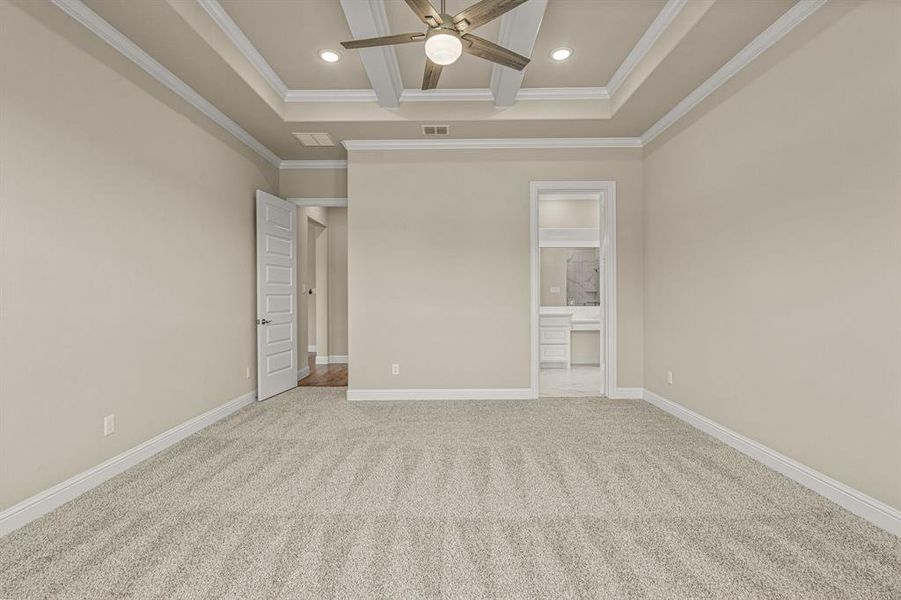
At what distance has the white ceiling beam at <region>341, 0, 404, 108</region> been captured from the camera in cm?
243

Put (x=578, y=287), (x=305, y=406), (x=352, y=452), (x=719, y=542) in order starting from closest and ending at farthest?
1. (x=719, y=542)
2. (x=352, y=452)
3. (x=305, y=406)
4. (x=578, y=287)

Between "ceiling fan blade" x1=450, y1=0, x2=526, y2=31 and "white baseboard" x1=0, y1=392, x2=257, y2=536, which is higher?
"ceiling fan blade" x1=450, y1=0, x2=526, y2=31

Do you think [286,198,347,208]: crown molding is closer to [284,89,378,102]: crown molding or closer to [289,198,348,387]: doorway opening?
[284,89,378,102]: crown molding

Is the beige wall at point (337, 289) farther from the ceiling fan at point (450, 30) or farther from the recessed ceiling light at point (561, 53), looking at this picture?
the ceiling fan at point (450, 30)

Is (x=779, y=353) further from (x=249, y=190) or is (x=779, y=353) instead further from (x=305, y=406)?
(x=249, y=190)

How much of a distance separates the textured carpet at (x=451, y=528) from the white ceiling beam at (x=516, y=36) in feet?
9.22

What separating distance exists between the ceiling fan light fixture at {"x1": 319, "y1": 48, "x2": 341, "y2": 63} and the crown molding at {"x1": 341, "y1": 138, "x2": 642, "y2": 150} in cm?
111

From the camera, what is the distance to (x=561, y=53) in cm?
305

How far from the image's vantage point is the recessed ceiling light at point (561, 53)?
9.90 ft

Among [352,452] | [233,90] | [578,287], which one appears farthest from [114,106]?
[578,287]

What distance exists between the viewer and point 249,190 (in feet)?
13.8

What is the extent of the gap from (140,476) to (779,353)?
13.7ft

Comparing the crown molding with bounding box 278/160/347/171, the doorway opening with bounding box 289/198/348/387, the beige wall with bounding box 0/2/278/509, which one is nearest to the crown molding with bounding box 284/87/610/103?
the beige wall with bounding box 0/2/278/509

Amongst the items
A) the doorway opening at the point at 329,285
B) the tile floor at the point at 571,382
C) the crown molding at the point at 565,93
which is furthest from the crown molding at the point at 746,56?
the doorway opening at the point at 329,285
